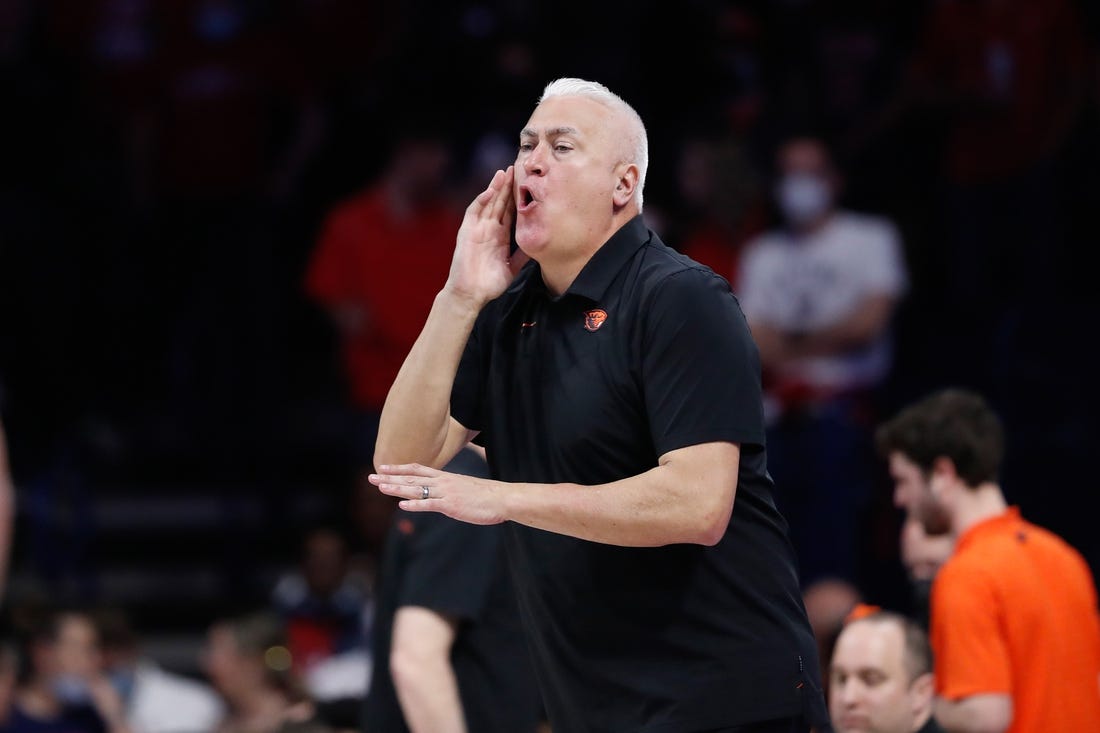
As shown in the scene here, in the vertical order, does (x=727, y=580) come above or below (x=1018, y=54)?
below

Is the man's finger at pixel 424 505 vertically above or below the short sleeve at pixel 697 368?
below

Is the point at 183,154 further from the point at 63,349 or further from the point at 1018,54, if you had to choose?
the point at 1018,54

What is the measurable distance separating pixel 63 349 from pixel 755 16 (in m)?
4.35

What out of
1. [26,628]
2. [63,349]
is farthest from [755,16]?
[26,628]

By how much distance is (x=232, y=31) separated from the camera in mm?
10430

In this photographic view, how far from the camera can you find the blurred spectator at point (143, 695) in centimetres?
830

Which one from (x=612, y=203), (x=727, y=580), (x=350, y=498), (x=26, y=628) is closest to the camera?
(x=727, y=580)

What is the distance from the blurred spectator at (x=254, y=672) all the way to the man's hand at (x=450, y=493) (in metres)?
4.35

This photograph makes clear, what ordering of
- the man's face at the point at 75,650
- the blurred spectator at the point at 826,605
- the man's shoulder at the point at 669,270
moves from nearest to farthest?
the man's shoulder at the point at 669,270 → the blurred spectator at the point at 826,605 → the man's face at the point at 75,650

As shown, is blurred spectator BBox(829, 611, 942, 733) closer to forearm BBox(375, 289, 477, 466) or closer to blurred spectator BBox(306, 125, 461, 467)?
forearm BBox(375, 289, 477, 466)

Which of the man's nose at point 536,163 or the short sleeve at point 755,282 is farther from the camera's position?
the short sleeve at point 755,282

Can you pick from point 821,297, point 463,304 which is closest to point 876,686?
point 463,304

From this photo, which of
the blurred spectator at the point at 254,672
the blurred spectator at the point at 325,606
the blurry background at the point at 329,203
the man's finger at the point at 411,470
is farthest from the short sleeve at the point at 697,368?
the blurred spectator at the point at 325,606

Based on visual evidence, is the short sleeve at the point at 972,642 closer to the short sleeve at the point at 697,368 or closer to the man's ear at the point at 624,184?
the short sleeve at the point at 697,368
